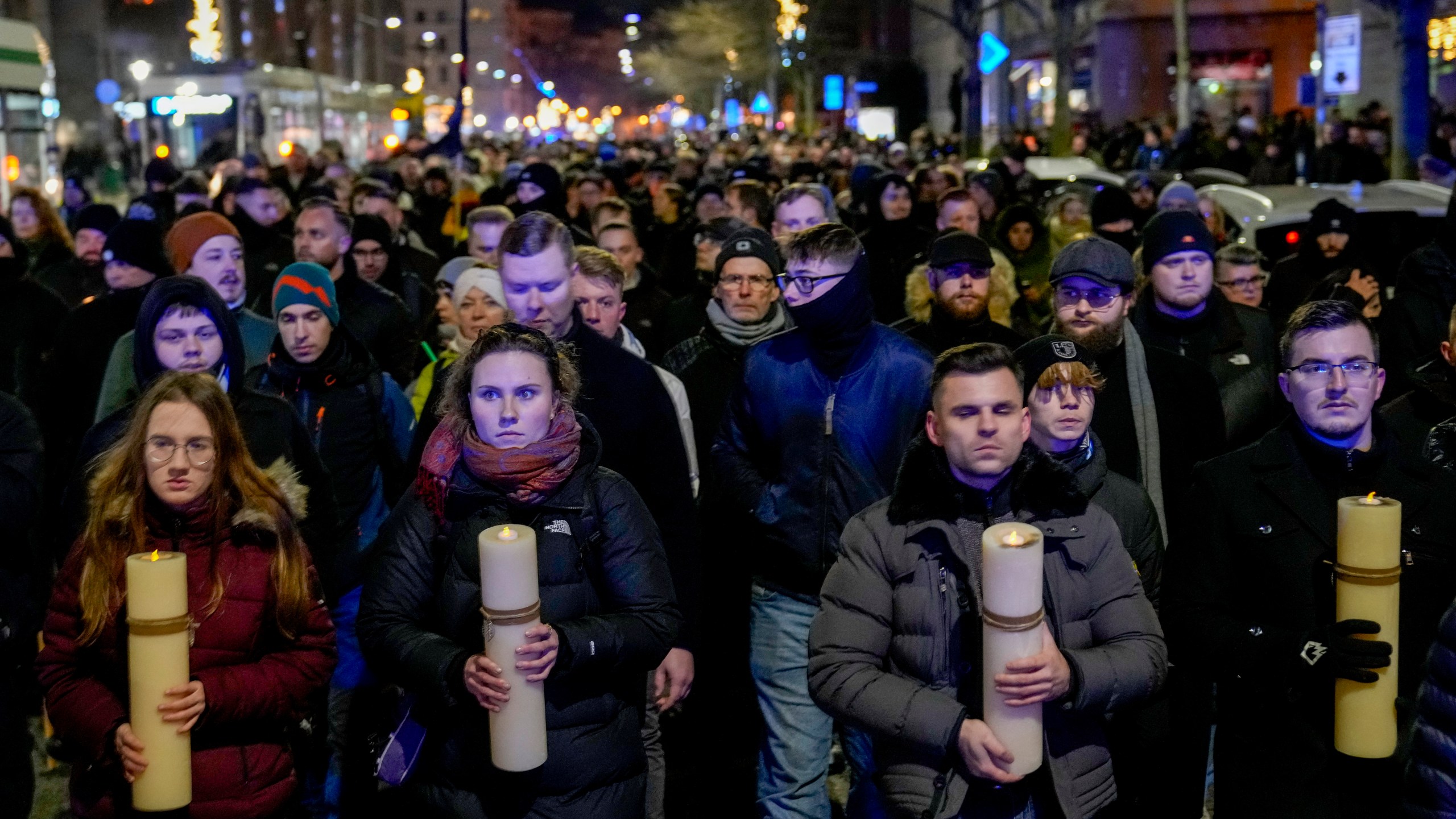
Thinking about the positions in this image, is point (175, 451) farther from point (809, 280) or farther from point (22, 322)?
point (22, 322)

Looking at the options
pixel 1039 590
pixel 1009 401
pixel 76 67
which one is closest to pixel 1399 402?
pixel 1009 401

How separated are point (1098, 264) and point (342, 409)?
275 cm

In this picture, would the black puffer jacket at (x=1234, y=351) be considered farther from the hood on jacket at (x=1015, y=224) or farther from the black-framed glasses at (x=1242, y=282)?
the hood on jacket at (x=1015, y=224)

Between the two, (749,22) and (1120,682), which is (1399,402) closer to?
(1120,682)

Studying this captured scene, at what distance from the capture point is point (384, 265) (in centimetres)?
997

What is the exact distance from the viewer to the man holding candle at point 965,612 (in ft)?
12.0

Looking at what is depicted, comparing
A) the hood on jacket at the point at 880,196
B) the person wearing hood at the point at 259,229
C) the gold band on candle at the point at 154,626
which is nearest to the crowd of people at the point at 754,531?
the gold band on candle at the point at 154,626

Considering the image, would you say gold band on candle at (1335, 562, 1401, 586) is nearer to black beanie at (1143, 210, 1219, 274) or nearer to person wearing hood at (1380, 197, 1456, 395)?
black beanie at (1143, 210, 1219, 274)

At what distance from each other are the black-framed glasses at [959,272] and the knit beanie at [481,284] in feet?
5.84

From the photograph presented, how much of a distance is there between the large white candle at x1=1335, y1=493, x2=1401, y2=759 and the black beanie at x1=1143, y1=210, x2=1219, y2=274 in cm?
307

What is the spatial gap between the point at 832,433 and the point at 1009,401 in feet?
4.59

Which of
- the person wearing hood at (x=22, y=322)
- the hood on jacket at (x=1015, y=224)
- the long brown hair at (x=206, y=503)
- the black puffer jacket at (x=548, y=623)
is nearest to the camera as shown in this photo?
the black puffer jacket at (x=548, y=623)

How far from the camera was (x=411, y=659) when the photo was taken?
156 inches

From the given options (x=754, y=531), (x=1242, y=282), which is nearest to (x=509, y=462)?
(x=754, y=531)
